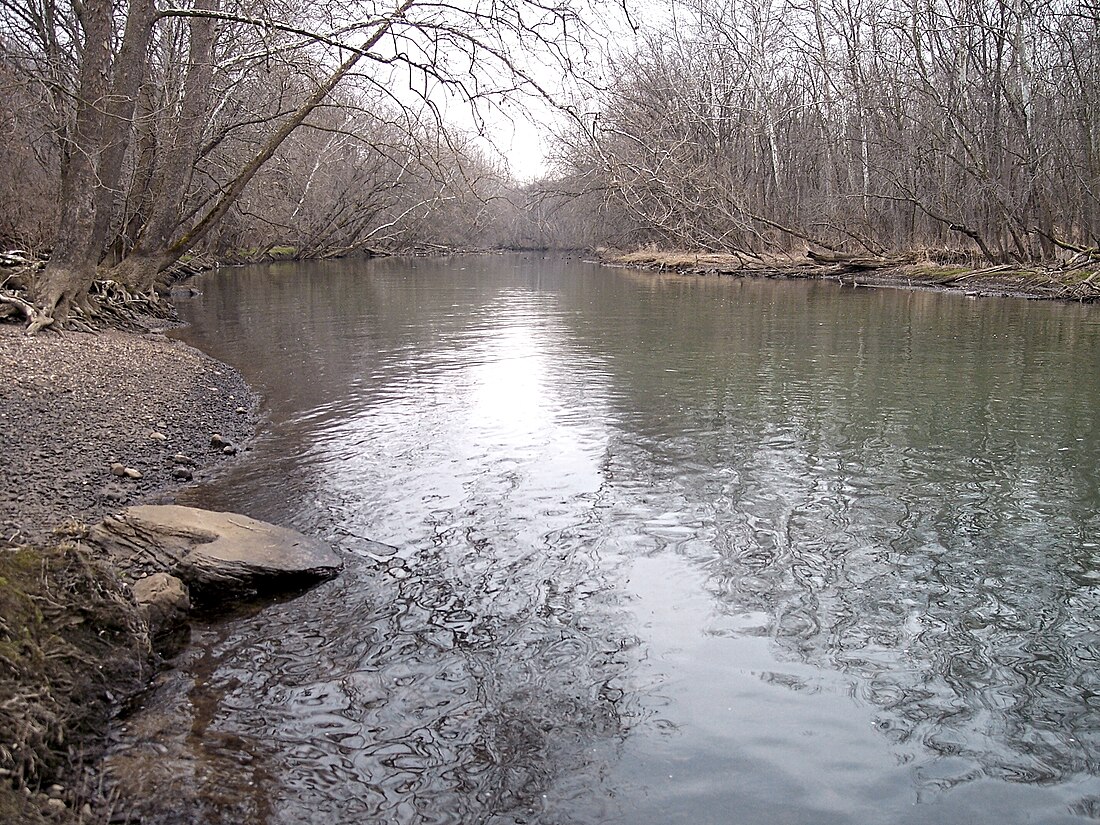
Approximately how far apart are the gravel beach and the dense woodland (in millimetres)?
2975

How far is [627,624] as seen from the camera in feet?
19.1

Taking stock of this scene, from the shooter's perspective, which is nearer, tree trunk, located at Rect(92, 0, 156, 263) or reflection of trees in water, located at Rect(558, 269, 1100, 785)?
reflection of trees in water, located at Rect(558, 269, 1100, 785)

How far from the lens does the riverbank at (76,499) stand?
149 inches

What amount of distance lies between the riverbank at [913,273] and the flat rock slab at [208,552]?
938 inches

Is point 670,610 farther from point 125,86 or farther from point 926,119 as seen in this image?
point 926,119

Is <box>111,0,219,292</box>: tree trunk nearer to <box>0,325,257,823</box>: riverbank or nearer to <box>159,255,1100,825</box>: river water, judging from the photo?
<box>0,325,257,823</box>: riverbank

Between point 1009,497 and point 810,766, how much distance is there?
481 cm

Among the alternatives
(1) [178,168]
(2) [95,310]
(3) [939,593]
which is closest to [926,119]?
(1) [178,168]

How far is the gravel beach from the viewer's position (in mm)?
7379

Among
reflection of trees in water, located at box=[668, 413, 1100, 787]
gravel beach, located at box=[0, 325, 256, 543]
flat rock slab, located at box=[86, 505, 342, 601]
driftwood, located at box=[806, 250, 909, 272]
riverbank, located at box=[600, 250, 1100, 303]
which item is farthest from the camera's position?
driftwood, located at box=[806, 250, 909, 272]

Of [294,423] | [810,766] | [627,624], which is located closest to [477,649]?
[627,624]

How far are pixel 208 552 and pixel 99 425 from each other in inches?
161

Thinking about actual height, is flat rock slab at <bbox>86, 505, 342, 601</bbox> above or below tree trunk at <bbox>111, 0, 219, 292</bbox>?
below

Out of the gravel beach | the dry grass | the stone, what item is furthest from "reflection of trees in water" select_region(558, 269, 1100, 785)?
the gravel beach
